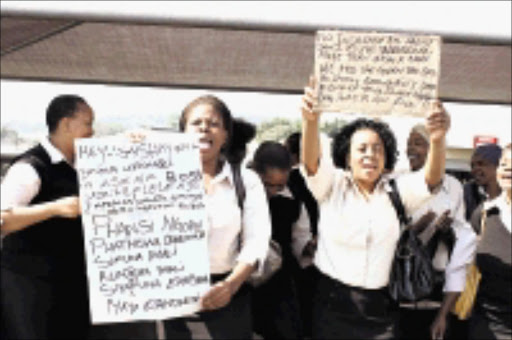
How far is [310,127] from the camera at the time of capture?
2.81 meters

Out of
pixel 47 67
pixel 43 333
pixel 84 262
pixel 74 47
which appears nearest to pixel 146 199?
pixel 84 262

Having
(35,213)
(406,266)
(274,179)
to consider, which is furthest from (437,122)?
(35,213)

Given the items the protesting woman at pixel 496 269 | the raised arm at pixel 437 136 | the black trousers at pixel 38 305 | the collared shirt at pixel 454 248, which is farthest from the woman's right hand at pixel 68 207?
the protesting woman at pixel 496 269

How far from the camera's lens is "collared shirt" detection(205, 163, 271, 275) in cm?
272

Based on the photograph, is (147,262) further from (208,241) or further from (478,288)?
(478,288)

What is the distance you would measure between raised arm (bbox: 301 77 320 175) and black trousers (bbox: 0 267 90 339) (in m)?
1.30

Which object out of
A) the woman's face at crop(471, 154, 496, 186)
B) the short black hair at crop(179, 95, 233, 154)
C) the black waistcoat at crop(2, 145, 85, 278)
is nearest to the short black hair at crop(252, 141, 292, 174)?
the short black hair at crop(179, 95, 233, 154)

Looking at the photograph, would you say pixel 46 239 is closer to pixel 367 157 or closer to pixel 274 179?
pixel 274 179

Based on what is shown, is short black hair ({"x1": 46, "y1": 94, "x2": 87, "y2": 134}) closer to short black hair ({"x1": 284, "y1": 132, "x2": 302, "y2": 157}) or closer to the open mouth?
the open mouth

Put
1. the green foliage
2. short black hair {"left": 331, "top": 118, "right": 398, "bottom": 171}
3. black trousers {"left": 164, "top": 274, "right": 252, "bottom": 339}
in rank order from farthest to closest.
Answer: the green foliage → short black hair {"left": 331, "top": 118, "right": 398, "bottom": 171} → black trousers {"left": 164, "top": 274, "right": 252, "bottom": 339}

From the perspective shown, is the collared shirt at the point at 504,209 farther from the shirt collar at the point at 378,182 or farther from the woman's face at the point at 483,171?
the woman's face at the point at 483,171

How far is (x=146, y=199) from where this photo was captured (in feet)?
8.84

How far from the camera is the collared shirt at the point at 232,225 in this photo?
2719 mm

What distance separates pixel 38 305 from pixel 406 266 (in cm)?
176
